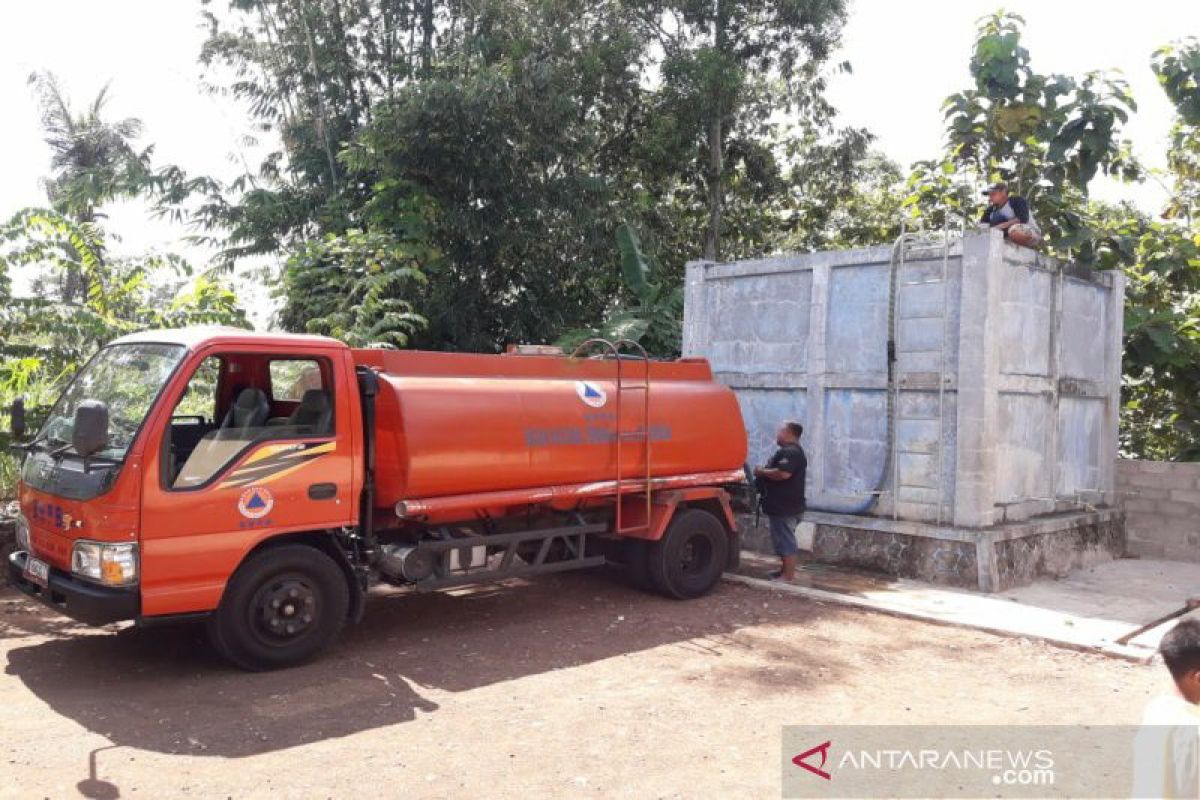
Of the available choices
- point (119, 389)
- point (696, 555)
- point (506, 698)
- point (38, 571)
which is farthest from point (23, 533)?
point (696, 555)

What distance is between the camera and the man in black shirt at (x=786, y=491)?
9.45 m

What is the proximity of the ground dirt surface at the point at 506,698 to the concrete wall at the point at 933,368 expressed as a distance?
233cm

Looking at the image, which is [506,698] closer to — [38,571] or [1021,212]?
[38,571]

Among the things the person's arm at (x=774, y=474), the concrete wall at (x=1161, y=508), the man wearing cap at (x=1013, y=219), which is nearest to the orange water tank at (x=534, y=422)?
the person's arm at (x=774, y=474)

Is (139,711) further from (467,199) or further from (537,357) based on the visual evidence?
(467,199)

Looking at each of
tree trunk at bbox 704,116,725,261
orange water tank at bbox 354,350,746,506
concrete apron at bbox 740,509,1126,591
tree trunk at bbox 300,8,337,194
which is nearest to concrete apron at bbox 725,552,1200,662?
concrete apron at bbox 740,509,1126,591

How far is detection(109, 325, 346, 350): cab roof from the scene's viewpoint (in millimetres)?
6277

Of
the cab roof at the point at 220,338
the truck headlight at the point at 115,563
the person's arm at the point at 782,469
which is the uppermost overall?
the cab roof at the point at 220,338

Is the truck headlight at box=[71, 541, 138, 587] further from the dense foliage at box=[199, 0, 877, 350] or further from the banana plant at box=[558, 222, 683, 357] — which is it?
the banana plant at box=[558, 222, 683, 357]

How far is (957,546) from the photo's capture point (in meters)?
9.65

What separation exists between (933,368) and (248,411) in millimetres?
6872

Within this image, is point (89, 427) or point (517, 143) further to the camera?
point (517, 143)

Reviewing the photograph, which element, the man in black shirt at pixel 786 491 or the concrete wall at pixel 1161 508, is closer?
the man in black shirt at pixel 786 491

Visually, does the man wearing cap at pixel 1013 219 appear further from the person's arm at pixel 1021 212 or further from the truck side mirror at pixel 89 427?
the truck side mirror at pixel 89 427
